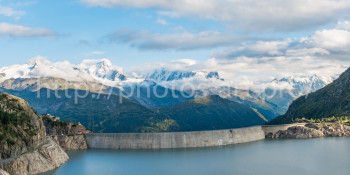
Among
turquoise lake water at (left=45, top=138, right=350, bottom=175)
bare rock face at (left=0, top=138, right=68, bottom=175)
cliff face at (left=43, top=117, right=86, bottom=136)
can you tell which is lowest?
turquoise lake water at (left=45, top=138, right=350, bottom=175)

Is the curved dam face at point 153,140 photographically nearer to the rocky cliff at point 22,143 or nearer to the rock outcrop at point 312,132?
the rocky cliff at point 22,143

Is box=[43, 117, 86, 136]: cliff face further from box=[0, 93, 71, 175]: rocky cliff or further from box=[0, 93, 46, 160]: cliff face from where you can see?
box=[0, 93, 46, 160]: cliff face

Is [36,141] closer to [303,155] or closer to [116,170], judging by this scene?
[116,170]

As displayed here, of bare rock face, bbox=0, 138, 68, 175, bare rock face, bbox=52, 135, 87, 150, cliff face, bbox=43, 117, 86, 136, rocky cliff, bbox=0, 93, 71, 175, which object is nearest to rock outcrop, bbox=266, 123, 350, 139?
bare rock face, bbox=52, 135, 87, 150

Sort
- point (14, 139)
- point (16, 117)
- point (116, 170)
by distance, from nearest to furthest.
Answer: point (14, 139) < point (16, 117) < point (116, 170)

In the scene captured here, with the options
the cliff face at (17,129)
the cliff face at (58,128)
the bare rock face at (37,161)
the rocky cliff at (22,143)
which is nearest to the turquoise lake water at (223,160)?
the bare rock face at (37,161)

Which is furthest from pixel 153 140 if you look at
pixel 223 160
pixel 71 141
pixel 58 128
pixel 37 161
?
pixel 37 161

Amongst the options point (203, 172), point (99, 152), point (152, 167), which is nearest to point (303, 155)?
point (203, 172)
